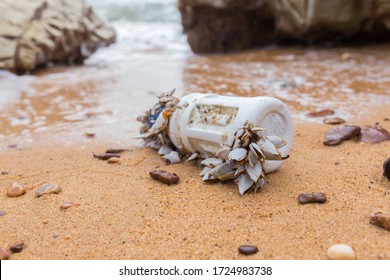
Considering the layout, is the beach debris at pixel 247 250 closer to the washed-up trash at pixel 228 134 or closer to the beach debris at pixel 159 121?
the washed-up trash at pixel 228 134

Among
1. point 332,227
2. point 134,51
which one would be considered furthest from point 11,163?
point 134,51

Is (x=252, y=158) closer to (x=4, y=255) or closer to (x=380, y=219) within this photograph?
(x=380, y=219)

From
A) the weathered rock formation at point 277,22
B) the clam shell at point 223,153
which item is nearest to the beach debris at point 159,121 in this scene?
the clam shell at point 223,153

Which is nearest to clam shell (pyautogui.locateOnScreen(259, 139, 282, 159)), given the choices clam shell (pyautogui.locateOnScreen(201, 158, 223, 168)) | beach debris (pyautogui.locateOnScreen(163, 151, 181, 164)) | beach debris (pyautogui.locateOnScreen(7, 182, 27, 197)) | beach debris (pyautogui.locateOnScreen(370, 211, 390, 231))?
clam shell (pyautogui.locateOnScreen(201, 158, 223, 168))

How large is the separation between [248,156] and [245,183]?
120 mm

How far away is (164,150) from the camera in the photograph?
2.34 meters

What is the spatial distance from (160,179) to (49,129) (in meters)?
1.49

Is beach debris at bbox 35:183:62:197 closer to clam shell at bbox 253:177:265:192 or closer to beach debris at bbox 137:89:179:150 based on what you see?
beach debris at bbox 137:89:179:150

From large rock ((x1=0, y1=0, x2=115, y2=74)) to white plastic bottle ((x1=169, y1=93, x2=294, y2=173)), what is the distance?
3.79 metres

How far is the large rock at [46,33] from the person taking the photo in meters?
5.32

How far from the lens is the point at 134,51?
803 centimetres

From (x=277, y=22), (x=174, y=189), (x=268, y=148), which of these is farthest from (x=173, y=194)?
(x=277, y=22)

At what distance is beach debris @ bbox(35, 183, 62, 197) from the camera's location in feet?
6.37
